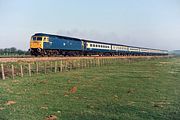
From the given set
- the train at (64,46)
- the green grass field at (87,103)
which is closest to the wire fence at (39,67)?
the green grass field at (87,103)

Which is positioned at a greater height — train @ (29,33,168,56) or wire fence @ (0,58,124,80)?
train @ (29,33,168,56)

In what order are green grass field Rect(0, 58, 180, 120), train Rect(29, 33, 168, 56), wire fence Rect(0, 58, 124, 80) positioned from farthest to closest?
train Rect(29, 33, 168, 56)
wire fence Rect(0, 58, 124, 80)
green grass field Rect(0, 58, 180, 120)

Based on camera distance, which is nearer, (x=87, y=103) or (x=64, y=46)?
(x=87, y=103)

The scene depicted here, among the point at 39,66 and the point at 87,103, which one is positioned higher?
the point at 39,66

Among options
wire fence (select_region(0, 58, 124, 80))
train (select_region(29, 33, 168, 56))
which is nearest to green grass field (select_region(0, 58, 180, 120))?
wire fence (select_region(0, 58, 124, 80))

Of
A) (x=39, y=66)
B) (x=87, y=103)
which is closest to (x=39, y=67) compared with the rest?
(x=39, y=66)

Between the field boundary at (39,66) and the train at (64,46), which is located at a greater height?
the train at (64,46)

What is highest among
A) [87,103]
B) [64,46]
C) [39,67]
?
[64,46]

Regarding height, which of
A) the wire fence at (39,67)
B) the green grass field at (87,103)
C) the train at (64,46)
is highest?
the train at (64,46)

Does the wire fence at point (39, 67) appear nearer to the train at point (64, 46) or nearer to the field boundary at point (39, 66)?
the field boundary at point (39, 66)

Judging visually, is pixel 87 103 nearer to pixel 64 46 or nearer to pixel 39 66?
pixel 39 66

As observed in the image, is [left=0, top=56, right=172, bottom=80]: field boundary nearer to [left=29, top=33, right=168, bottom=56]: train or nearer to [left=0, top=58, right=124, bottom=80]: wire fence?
[left=0, top=58, right=124, bottom=80]: wire fence

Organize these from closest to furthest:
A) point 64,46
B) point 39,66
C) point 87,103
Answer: point 87,103
point 39,66
point 64,46

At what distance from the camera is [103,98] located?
45.4 ft
